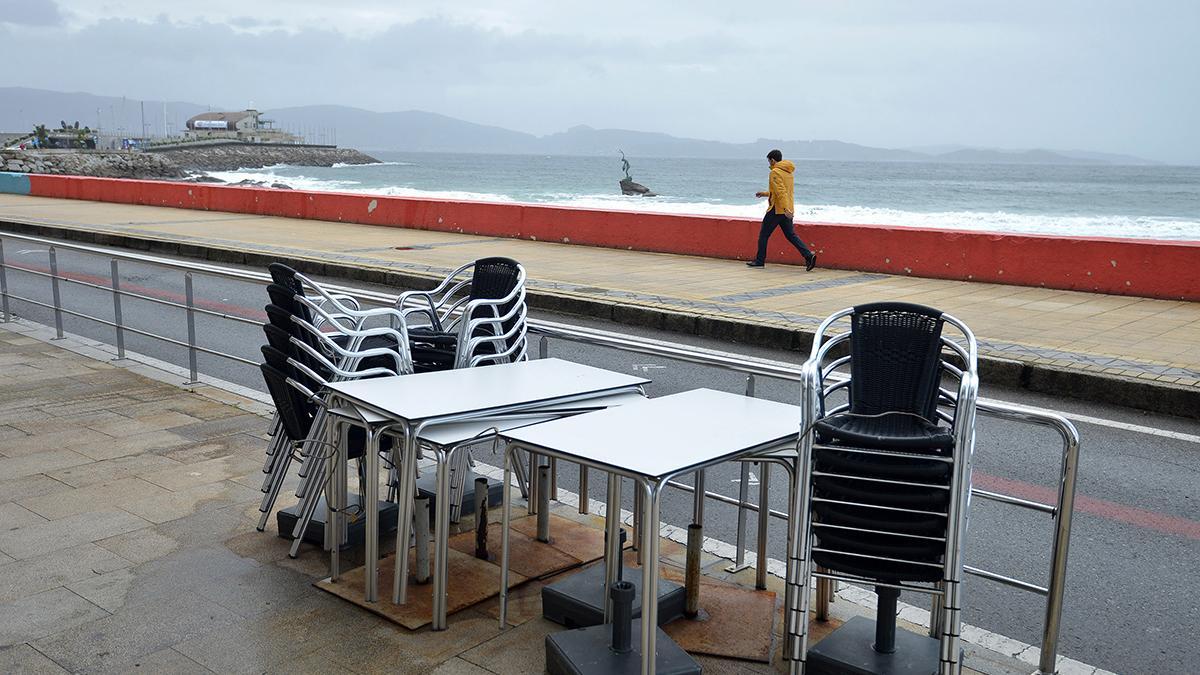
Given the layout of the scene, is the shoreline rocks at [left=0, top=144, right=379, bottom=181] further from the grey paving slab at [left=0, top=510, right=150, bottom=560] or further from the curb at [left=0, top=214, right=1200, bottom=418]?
the grey paving slab at [left=0, top=510, right=150, bottom=560]

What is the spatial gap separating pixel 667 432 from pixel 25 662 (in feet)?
7.92

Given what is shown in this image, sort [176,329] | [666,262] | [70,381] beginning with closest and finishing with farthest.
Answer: [70,381]
[176,329]
[666,262]

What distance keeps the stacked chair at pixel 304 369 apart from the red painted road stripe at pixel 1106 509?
11.6 ft

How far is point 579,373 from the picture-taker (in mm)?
4930

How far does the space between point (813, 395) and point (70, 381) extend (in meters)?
6.64

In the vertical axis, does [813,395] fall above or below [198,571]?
above

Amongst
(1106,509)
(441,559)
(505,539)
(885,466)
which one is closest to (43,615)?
(441,559)

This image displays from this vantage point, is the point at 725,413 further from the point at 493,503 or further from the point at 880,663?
the point at 493,503

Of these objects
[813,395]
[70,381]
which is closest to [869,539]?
[813,395]

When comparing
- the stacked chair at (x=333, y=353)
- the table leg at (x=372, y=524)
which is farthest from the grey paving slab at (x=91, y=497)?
the table leg at (x=372, y=524)

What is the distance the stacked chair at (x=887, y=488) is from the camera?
3.35 metres

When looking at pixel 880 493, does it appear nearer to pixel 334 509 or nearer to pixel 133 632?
pixel 334 509

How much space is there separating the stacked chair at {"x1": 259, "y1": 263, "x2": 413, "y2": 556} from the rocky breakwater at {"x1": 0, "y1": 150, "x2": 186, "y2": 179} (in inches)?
2733

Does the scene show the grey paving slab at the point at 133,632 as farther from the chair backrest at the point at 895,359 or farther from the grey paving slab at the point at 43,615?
the chair backrest at the point at 895,359
